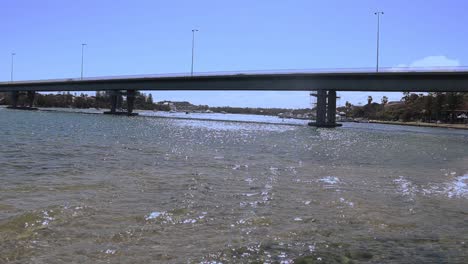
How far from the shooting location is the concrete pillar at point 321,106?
9469 cm

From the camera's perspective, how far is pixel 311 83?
9175 centimetres

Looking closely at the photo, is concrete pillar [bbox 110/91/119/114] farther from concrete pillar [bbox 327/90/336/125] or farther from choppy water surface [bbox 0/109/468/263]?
choppy water surface [bbox 0/109/468/263]

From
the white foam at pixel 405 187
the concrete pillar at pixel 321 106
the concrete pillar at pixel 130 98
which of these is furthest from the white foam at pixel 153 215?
the concrete pillar at pixel 130 98

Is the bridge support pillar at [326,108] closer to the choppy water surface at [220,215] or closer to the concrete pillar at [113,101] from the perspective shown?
the concrete pillar at [113,101]

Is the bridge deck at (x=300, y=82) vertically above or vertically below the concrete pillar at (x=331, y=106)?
above

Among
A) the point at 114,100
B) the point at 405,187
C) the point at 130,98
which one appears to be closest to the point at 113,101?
the point at 114,100

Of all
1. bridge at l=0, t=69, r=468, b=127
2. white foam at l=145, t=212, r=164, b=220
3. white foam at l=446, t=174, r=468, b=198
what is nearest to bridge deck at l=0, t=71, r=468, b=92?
bridge at l=0, t=69, r=468, b=127

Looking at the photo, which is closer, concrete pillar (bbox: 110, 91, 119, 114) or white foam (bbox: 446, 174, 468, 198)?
white foam (bbox: 446, 174, 468, 198)

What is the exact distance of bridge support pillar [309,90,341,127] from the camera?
9494 centimetres

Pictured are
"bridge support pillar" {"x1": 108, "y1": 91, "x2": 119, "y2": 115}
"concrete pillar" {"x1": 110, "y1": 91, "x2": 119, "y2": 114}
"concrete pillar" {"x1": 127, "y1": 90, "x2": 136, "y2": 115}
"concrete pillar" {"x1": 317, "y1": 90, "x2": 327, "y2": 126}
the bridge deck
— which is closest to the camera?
the bridge deck

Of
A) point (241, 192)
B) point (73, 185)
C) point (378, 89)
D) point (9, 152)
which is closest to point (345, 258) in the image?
point (241, 192)

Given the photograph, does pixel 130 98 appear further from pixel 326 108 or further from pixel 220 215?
pixel 220 215

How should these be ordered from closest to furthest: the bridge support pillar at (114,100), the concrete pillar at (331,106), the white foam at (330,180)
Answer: the white foam at (330,180) → the concrete pillar at (331,106) → the bridge support pillar at (114,100)

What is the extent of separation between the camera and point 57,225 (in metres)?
Result: 9.66
